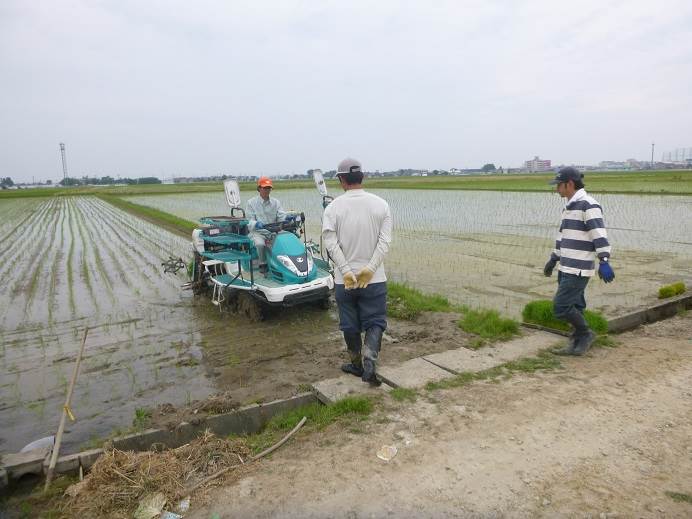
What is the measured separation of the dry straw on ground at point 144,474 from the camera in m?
2.70

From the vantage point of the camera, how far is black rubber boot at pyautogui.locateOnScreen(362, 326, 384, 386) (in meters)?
3.96

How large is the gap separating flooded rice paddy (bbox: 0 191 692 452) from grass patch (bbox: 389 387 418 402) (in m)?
0.94

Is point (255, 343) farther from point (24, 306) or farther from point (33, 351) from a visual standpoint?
point (24, 306)

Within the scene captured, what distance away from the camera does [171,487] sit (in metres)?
2.76

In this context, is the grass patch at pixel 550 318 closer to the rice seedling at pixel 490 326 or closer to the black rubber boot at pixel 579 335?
the rice seedling at pixel 490 326

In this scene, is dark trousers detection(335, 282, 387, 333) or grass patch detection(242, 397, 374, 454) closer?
grass patch detection(242, 397, 374, 454)

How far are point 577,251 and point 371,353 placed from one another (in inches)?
82.0

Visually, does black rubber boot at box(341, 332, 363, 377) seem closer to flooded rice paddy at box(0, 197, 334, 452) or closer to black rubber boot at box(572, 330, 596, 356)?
flooded rice paddy at box(0, 197, 334, 452)

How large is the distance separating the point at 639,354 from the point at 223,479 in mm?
3871

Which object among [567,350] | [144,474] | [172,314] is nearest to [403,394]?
[567,350]

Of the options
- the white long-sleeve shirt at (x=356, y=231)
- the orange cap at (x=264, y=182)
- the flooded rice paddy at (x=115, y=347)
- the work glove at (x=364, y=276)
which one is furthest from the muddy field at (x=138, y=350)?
the orange cap at (x=264, y=182)

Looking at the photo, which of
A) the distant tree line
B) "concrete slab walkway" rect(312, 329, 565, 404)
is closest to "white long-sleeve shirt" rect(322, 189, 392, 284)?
"concrete slab walkway" rect(312, 329, 565, 404)

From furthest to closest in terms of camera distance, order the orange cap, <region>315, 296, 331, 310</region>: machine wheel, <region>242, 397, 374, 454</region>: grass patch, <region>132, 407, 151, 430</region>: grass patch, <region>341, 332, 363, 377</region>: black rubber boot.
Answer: <region>315, 296, 331, 310</region>: machine wheel → the orange cap → <region>341, 332, 363, 377</region>: black rubber boot → <region>132, 407, 151, 430</region>: grass patch → <region>242, 397, 374, 454</region>: grass patch

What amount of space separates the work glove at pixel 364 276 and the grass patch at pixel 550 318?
2.33m
